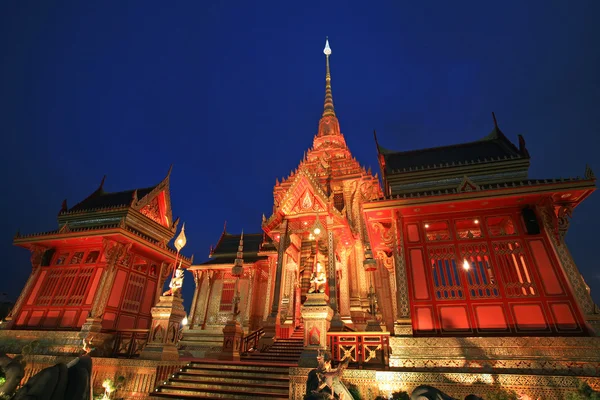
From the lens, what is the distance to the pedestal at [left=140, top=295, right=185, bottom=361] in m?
8.09

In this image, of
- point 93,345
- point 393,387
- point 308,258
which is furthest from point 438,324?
point 93,345

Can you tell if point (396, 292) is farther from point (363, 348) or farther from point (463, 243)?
point (463, 243)

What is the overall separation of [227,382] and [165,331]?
8.20 ft

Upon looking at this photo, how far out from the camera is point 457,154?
12.1 m

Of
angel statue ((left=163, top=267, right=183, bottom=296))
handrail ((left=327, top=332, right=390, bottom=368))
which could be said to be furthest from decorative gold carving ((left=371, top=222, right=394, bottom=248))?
angel statue ((left=163, top=267, right=183, bottom=296))

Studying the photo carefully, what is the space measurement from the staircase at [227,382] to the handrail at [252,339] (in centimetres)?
245

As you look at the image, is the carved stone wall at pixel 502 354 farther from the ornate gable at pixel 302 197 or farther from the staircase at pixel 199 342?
the staircase at pixel 199 342

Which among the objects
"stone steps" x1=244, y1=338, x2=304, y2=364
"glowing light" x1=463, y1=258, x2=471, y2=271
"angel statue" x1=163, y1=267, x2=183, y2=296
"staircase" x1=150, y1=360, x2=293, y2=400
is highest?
"glowing light" x1=463, y1=258, x2=471, y2=271

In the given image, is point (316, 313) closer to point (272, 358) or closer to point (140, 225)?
point (272, 358)

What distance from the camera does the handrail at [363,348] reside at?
7395mm

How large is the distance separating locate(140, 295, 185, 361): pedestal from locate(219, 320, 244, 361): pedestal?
1475mm

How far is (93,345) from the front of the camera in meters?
10.6

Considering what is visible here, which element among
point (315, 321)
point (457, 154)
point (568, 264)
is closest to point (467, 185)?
point (457, 154)

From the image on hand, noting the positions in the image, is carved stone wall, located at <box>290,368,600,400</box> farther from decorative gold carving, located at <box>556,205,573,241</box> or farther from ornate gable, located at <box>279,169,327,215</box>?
ornate gable, located at <box>279,169,327,215</box>
